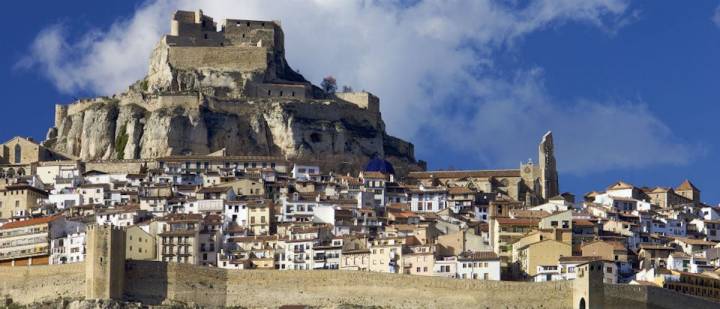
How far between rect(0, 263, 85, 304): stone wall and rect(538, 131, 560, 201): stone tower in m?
28.8

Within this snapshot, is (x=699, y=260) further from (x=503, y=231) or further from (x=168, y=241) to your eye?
(x=168, y=241)

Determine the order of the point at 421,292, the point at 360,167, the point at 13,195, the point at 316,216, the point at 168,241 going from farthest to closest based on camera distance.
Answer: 1. the point at 360,167
2. the point at 13,195
3. the point at 316,216
4. the point at 168,241
5. the point at 421,292

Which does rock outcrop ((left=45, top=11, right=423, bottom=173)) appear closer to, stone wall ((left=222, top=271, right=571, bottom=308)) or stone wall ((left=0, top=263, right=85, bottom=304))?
stone wall ((left=0, top=263, right=85, bottom=304))

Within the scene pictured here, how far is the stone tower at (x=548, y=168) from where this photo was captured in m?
96.4

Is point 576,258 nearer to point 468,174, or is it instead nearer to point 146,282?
point 146,282

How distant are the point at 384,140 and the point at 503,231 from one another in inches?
835

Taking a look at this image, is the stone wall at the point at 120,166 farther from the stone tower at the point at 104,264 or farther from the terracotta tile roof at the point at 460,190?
the stone tower at the point at 104,264

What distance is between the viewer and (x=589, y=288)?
7169cm

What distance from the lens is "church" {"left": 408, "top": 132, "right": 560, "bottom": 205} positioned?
313 ft

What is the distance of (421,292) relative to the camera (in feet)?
238

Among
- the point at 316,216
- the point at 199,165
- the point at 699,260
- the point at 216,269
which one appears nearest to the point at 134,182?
the point at 199,165

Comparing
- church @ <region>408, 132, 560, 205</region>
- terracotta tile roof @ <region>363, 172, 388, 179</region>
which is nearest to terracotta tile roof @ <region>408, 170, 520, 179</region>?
church @ <region>408, 132, 560, 205</region>

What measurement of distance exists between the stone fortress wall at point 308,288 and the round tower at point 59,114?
26.0 m

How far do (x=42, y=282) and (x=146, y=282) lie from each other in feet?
14.2
